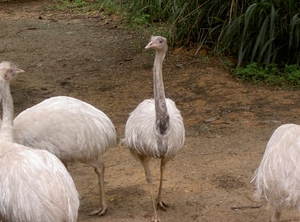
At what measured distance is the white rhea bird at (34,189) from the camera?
12.8 feet

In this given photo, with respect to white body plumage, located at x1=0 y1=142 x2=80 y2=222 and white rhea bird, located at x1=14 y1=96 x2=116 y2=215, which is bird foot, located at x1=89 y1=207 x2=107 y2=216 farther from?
white body plumage, located at x1=0 y1=142 x2=80 y2=222

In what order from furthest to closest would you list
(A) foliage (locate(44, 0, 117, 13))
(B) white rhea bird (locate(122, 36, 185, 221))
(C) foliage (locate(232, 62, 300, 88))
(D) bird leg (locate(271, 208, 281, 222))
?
(A) foliage (locate(44, 0, 117, 13)), (C) foliage (locate(232, 62, 300, 88)), (B) white rhea bird (locate(122, 36, 185, 221)), (D) bird leg (locate(271, 208, 281, 222))

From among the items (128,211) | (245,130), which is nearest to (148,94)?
(245,130)

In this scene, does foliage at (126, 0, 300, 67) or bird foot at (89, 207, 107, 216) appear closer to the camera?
bird foot at (89, 207, 107, 216)

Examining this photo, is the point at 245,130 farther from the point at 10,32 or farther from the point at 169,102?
the point at 10,32

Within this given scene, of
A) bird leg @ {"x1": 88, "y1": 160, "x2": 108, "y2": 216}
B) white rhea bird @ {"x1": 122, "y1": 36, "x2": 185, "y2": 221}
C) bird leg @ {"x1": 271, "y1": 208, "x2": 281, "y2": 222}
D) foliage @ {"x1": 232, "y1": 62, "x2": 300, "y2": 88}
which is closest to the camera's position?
bird leg @ {"x1": 271, "y1": 208, "x2": 281, "y2": 222}

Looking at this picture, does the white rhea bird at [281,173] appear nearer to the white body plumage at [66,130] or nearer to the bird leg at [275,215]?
the bird leg at [275,215]

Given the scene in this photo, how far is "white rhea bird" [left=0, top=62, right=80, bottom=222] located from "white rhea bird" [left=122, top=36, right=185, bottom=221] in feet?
3.80

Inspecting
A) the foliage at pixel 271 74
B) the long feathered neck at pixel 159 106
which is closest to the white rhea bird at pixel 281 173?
the long feathered neck at pixel 159 106

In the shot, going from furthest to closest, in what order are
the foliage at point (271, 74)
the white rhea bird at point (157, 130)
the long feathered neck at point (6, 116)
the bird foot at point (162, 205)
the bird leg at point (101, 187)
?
the foliage at point (271, 74), the bird foot at point (162, 205), the bird leg at point (101, 187), the white rhea bird at point (157, 130), the long feathered neck at point (6, 116)

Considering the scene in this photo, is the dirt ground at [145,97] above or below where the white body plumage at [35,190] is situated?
below

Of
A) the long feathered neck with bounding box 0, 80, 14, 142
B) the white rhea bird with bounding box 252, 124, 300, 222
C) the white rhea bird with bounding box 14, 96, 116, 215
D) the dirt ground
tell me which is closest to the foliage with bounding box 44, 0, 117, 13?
the dirt ground

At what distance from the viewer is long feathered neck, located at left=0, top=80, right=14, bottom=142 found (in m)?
4.68

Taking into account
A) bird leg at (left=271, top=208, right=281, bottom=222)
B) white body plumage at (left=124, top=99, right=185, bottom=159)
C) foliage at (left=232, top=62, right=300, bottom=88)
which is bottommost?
foliage at (left=232, top=62, right=300, bottom=88)
